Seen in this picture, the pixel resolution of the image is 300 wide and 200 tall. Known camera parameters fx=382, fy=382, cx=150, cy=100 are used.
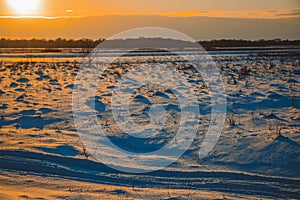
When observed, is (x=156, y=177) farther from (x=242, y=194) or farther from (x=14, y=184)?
(x=14, y=184)

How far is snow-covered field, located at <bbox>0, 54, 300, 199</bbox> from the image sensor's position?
464 centimetres

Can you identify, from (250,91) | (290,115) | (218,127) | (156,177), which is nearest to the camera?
(156,177)

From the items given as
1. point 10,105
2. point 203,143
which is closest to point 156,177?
point 203,143

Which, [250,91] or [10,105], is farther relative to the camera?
[250,91]

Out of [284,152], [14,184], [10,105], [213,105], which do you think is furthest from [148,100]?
[14,184]

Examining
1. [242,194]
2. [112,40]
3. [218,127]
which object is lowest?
[242,194]

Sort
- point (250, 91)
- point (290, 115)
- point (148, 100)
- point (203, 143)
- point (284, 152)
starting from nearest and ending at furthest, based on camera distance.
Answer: point (284, 152), point (203, 143), point (290, 115), point (148, 100), point (250, 91)

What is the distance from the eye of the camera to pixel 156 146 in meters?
6.43

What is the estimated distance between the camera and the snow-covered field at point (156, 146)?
15.2 ft

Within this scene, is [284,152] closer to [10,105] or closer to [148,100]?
[148,100]

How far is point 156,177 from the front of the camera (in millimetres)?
5113

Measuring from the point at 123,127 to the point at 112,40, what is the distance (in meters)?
47.9

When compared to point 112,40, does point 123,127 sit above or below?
below

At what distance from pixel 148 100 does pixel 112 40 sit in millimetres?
45895
